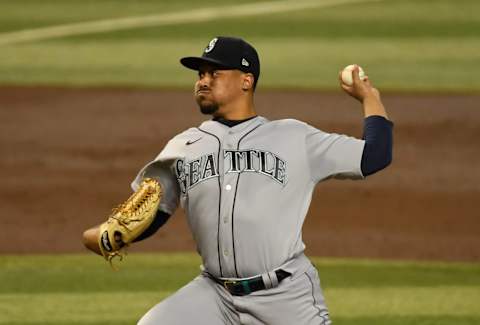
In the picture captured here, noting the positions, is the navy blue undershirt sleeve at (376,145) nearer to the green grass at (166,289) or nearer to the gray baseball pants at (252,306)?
the gray baseball pants at (252,306)

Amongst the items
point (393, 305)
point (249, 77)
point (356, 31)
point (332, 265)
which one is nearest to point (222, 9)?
point (356, 31)

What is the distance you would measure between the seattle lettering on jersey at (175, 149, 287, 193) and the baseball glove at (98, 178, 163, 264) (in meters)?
0.15

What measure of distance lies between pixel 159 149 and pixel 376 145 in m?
6.13

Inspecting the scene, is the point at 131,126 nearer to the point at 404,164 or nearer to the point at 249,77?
the point at 404,164

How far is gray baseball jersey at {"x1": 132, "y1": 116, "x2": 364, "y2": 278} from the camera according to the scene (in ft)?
16.2

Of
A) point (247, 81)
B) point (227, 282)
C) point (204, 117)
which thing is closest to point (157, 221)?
point (227, 282)

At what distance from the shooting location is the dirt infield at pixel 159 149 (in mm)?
9055

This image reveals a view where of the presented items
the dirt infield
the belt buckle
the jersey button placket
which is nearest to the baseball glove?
the jersey button placket

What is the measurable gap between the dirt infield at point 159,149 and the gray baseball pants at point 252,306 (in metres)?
3.74

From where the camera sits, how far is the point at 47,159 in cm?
1070

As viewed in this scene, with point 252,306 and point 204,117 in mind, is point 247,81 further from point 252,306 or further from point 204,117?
point 204,117

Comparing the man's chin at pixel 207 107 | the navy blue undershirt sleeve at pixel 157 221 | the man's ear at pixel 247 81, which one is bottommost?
the navy blue undershirt sleeve at pixel 157 221

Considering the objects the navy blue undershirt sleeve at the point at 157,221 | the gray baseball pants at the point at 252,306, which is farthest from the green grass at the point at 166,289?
the gray baseball pants at the point at 252,306

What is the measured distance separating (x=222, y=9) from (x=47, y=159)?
5366 millimetres
